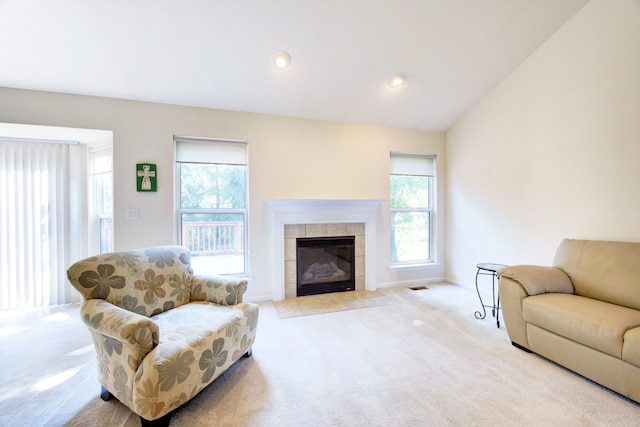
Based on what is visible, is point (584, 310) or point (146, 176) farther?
point (146, 176)

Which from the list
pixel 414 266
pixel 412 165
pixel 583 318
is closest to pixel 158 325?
pixel 583 318

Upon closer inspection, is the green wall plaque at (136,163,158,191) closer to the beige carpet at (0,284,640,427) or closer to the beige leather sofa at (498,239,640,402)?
the beige carpet at (0,284,640,427)

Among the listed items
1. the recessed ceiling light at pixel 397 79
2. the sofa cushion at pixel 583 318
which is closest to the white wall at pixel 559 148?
the sofa cushion at pixel 583 318

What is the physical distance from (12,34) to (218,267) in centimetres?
283

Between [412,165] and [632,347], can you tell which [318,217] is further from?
[632,347]

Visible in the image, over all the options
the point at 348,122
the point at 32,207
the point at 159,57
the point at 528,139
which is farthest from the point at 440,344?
the point at 32,207

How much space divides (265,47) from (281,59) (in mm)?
183

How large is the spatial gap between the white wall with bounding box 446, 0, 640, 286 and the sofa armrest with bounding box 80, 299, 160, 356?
12.2 ft

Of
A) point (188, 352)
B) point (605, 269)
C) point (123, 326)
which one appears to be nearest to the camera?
point (123, 326)

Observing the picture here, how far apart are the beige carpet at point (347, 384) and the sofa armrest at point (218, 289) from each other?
1.62 ft

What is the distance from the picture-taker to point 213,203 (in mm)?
3383

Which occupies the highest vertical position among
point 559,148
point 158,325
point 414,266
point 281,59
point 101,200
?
point 281,59

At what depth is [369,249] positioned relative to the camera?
3.87m

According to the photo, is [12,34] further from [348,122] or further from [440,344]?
[440,344]
